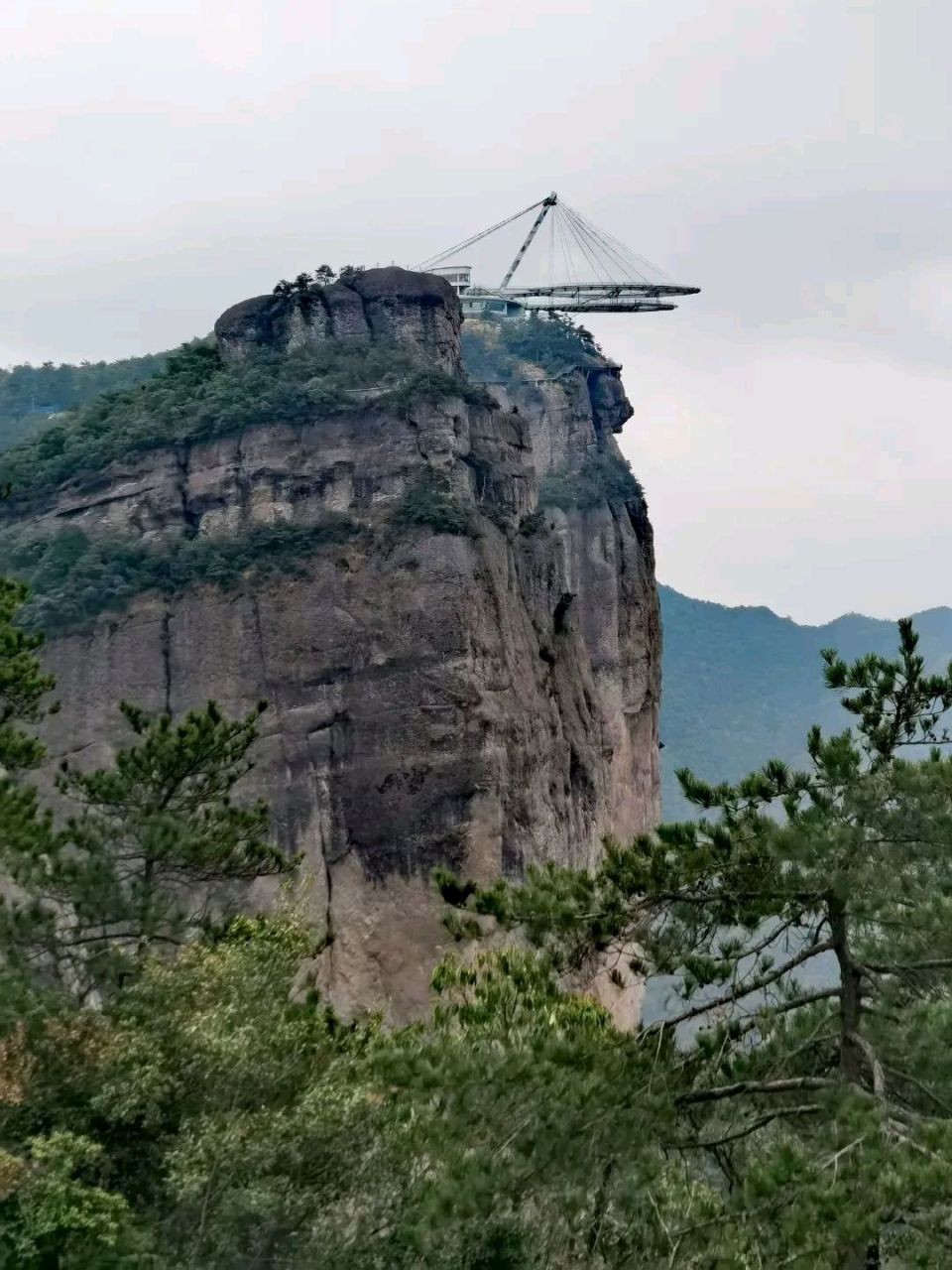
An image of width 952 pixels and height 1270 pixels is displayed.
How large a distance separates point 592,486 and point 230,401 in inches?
828

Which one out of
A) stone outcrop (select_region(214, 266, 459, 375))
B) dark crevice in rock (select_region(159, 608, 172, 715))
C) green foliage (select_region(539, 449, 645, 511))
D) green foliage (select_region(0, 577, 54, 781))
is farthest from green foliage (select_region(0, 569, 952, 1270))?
green foliage (select_region(539, 449, 645, 511))

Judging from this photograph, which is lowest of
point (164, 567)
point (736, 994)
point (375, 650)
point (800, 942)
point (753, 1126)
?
point (753, 1126)

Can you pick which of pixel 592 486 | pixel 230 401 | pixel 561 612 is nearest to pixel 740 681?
pixel 592 486

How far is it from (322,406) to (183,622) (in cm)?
594

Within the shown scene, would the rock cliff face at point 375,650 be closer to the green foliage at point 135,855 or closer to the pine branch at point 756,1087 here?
the green foliage at point 135,855

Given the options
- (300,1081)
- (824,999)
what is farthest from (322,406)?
(824,999)

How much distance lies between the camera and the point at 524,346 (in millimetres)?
71500

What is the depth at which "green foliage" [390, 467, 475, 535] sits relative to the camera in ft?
113

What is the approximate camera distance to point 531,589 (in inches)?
1505

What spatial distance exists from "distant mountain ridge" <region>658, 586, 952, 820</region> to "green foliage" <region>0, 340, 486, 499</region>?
108580 mm

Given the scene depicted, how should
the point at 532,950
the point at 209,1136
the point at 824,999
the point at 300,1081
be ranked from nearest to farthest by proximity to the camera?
the point at 824,999, the point at 532,950, the point at 209,1136, the point at 300,1081

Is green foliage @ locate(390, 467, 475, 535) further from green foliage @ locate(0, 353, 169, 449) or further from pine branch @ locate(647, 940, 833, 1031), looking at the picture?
green foliage @ locate(0, 353, 169, 449)

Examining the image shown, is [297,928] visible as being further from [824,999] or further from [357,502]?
[357,502]

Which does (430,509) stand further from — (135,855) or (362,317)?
(135,855)
